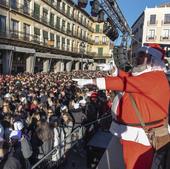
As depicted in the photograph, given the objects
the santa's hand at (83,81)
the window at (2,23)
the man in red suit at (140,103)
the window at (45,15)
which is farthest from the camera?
the window at (45,15)

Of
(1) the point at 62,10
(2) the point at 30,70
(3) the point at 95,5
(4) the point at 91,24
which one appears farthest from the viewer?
(4) the point at 91,24

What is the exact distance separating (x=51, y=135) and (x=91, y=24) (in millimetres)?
65183

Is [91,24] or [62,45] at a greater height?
[91,24]

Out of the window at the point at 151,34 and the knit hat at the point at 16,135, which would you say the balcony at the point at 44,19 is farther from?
the knit hat at the point at 16,135

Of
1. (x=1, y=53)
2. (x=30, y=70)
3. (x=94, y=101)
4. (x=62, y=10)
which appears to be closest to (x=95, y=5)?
(x=94, y=101)

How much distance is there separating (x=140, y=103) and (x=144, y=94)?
11 centimetres

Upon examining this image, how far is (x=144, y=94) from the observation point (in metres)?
3.28

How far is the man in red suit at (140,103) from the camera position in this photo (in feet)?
10.6

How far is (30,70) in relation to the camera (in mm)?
36469

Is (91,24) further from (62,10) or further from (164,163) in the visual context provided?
(164,163)

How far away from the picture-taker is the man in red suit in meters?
3.23

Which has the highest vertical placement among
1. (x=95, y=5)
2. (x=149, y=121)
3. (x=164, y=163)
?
(x=95, y=5)

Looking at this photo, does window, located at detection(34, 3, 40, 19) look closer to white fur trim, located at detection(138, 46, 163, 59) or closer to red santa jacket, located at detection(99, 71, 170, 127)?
→ white fur trim, located at detection(138, 46, 163, 59)

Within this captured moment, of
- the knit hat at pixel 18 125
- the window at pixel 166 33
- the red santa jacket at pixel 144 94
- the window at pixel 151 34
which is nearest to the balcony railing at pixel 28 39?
the window at pixel 151 34
